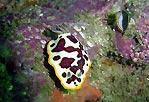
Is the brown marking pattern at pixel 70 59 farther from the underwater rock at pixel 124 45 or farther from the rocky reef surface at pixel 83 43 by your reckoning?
the underwater rock at pixel 124 45

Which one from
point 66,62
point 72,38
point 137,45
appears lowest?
point 66,62

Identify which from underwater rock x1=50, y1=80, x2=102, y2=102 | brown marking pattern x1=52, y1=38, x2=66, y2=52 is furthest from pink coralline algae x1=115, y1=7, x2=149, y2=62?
brown marking pattern x1=52, y1=38, x2=66, y2=52

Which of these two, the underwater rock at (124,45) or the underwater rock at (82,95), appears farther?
the underwater rock at (124,45)

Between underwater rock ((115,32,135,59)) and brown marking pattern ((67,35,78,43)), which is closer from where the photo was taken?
brown marking pattern ((67,35,78,43))

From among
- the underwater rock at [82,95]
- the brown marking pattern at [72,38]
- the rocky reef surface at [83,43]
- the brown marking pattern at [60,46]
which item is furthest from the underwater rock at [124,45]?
the brown marking pattern at [60,46]

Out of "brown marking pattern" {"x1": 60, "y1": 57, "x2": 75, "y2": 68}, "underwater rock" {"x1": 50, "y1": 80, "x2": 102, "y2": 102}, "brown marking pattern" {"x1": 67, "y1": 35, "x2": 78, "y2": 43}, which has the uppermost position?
"brown marking pattern" {"x1": 67, "y1": 35, "x2": 78, "y2": 43}

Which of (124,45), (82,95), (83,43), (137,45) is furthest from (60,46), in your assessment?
(137,45)

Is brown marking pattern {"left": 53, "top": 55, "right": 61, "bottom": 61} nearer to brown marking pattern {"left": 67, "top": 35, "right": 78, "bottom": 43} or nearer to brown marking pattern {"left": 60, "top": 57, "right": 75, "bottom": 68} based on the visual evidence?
brown marking pattern {"left": 60, "top": 57, "right": 75, "bottom": 68}

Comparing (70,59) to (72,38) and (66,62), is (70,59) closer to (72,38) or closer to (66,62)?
(66,62)
